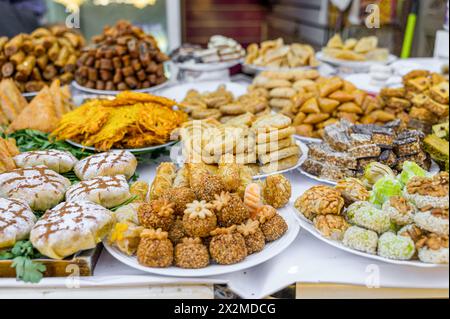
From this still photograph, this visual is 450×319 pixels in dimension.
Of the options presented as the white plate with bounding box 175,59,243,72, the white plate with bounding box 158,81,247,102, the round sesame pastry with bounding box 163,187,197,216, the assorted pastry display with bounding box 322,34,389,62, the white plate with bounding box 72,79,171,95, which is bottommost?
the round sesame pastry with bounding box 163,187,197,216

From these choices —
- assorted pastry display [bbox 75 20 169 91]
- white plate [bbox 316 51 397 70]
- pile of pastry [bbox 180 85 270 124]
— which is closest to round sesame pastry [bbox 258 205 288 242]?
pile of pastry [bbox 180 85 270 124]

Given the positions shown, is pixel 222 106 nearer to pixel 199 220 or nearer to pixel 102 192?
pixel 102 192

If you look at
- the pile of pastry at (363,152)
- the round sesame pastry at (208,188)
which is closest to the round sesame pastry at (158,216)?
the round sesame pastry at (208,188)

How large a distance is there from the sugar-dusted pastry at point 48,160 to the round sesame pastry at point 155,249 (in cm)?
71

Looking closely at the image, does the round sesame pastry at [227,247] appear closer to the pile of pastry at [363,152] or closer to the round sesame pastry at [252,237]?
the round sesame pastry at [252,237]

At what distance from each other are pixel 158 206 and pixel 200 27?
6821 millimetres

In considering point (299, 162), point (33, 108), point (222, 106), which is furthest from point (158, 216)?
point (33, 108)

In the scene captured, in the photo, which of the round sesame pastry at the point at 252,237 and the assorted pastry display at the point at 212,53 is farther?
the assorted pastry display at the point at 212,53

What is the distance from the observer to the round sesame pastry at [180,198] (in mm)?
1377

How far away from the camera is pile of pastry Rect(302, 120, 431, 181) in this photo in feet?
5.69

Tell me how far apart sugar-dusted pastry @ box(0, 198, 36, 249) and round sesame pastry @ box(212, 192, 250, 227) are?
0.59 metres

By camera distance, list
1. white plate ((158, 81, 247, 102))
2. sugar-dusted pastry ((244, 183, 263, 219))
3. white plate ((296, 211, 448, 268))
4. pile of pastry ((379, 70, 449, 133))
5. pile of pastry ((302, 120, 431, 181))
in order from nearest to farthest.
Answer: white plate ((296, 211, 448, 268))
sugar-dusted pastry ((244, 183, 263, 219))
pile of pastry ((302, 120, 431, 181))
pile of pastry ((379, 70, 449, 133))
white plate ((158, 81, 247, 102))

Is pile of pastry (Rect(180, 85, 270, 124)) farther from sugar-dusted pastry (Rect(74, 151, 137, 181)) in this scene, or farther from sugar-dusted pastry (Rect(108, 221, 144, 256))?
sugar-dusted pastry (Rect(108, 221, 144, 256))
